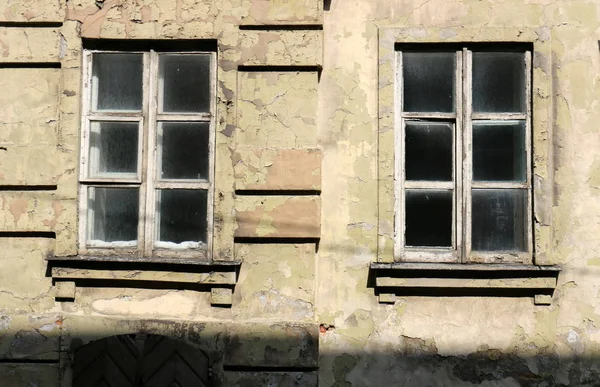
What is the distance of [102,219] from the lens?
4758mm

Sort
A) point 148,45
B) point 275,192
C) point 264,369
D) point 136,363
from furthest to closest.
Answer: point 148,45
point 136,363
point 275,192
point 264,369

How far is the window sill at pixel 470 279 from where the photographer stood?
176 inches

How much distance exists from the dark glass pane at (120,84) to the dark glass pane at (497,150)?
2164mm

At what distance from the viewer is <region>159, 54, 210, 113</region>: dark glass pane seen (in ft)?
15.6

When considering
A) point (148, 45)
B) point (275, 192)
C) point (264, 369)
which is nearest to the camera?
point (264, 369)

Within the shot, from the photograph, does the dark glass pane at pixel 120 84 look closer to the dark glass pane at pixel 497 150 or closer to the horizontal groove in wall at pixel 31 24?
the horizontal groove in wall at pixel 31 24

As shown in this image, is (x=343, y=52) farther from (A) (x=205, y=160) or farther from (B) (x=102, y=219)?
(B) (x=102, y=219)

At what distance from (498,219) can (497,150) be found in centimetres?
43

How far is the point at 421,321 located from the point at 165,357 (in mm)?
1593

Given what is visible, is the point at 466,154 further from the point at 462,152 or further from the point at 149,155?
the point at 149,155

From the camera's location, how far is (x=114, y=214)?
15.6 ft

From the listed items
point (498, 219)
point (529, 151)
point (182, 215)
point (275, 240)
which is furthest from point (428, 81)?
point (182, 215)

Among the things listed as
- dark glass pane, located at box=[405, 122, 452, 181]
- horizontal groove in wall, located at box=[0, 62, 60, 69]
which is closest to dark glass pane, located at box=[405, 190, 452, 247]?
dark glass pane, located at box=[405, 122, 452, 181]

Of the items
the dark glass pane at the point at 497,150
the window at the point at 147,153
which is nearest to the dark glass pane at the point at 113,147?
the window at the point at 147,153
